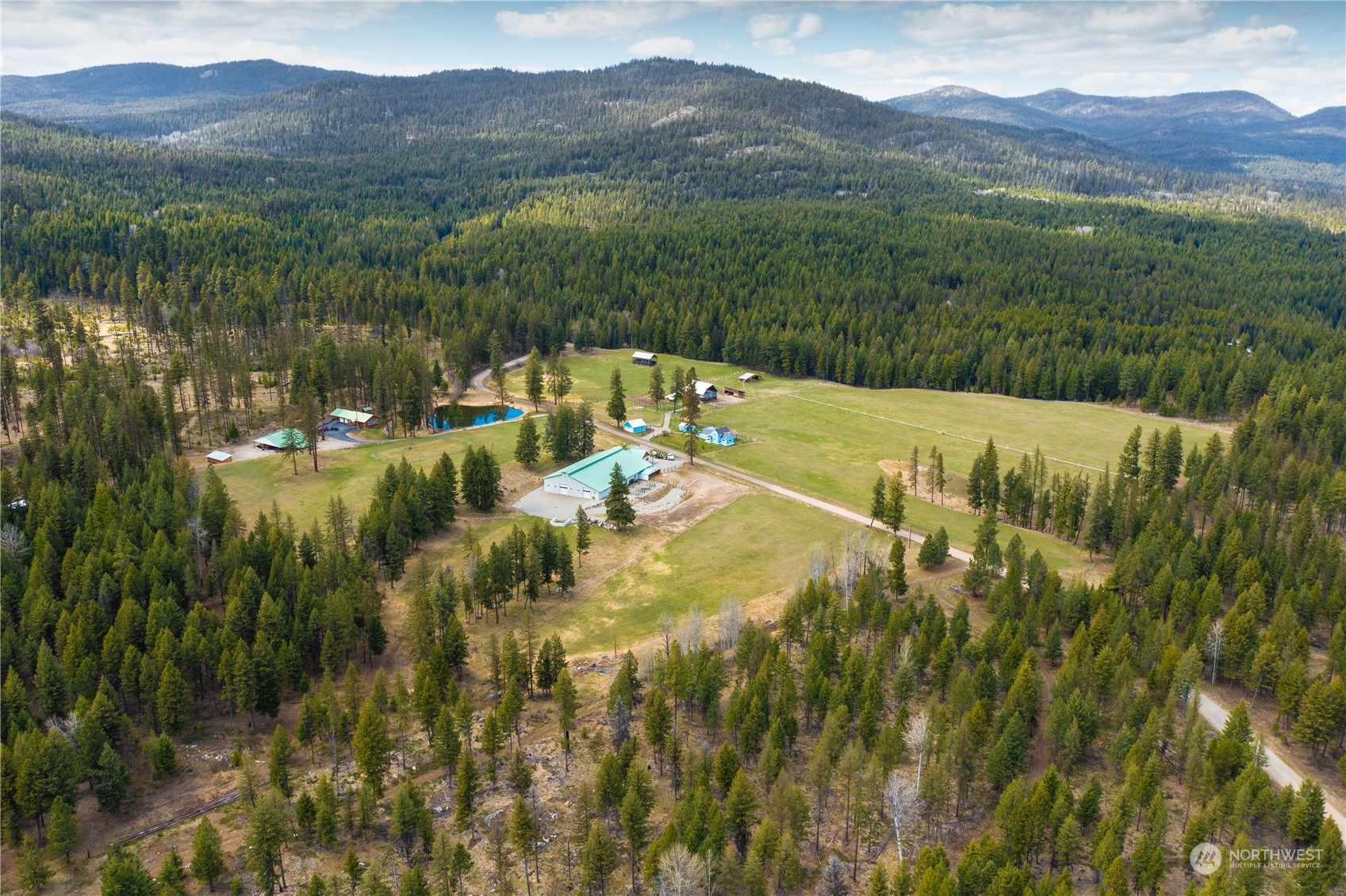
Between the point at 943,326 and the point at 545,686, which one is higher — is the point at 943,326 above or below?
above

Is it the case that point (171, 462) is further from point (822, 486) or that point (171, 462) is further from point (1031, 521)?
point (1031, 521)

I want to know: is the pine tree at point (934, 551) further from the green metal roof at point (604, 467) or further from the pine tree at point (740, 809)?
the pine tree at point (740, 809)

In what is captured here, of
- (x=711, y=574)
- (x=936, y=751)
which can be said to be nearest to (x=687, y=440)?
(x=711, y=574)

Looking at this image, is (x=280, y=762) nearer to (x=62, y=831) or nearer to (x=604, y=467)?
(x=62, y=831)

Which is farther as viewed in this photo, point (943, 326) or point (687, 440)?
point (943, 326)

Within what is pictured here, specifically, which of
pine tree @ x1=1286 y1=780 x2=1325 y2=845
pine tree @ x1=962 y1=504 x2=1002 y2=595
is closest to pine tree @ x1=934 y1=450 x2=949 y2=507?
pine tree @ x1=962 y1=504 x2=1002 y2=595

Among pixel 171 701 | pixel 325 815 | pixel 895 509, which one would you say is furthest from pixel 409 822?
pixel 895 509

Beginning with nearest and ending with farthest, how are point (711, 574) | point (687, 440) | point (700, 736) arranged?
point (700, 736), point (711, 574), point (687, 440)

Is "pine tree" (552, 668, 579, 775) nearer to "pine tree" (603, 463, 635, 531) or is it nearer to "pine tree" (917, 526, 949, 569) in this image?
"pine tree" (603, 463, 635, 531)
